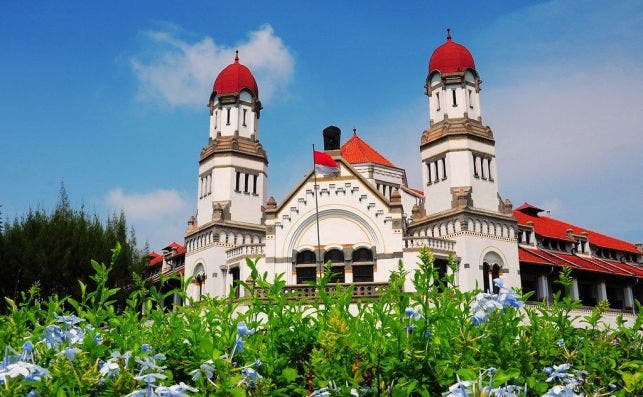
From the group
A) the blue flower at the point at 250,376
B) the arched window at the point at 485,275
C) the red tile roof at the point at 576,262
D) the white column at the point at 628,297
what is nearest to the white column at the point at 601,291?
the red tile roof at the point at 576,262

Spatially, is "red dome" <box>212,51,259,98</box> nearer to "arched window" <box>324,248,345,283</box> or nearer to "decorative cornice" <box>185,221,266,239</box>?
"decorative cornice" <box>185,221,266,239</box>

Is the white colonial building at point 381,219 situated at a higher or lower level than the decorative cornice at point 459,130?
lower

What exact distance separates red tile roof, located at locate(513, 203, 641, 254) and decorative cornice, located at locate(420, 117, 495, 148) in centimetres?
1033

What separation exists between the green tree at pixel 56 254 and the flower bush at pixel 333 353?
1471 inches

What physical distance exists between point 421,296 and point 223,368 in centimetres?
170

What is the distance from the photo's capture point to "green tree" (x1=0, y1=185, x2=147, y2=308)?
1569 inches

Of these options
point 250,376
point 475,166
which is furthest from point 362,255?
point 250,376

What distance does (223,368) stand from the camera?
358 centimetres

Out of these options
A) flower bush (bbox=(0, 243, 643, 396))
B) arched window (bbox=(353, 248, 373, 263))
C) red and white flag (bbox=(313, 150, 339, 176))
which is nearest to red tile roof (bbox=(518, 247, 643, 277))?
arched window (bbox=(353, 248, 373, 263))

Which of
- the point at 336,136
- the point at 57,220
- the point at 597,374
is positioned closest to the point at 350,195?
the point at 336,136

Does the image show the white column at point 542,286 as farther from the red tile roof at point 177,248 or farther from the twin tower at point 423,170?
the red tile roof at point 177,248

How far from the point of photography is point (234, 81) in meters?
44.9

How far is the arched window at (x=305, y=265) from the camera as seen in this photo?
35.6 m

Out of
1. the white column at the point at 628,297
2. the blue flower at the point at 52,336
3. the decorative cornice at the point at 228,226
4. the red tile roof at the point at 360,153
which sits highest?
the red tile roof at the point at 360,153
